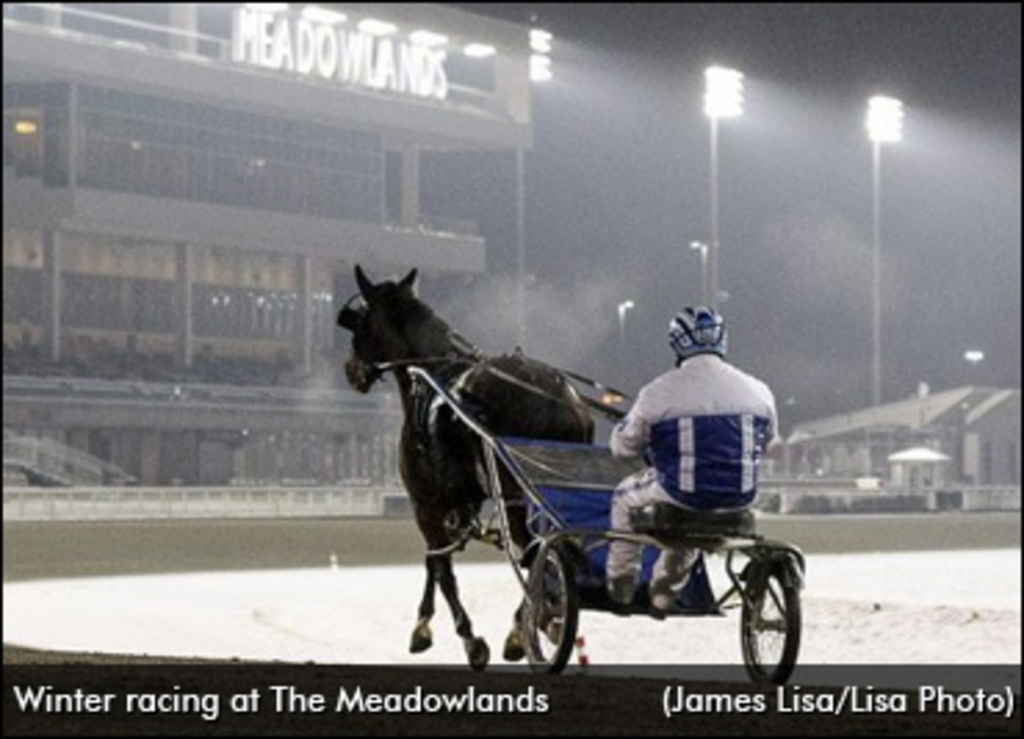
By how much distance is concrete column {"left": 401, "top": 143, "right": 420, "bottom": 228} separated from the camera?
138375mm

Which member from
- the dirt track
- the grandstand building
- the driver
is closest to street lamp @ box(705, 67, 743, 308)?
the dirt track

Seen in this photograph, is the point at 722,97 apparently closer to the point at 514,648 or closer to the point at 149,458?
the point at 514,648

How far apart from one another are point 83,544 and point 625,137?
100 m

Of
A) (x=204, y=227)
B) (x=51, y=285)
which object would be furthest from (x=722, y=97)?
(x=204, y=227)

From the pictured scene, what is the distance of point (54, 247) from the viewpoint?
116 m

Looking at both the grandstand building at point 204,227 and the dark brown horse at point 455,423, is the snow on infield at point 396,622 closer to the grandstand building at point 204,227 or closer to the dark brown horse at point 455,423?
the dark brown horse at point 455,423

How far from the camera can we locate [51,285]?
380 ft

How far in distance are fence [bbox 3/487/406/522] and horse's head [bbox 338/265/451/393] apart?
204 feet

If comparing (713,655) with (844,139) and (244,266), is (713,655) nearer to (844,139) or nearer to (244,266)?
(244,266)

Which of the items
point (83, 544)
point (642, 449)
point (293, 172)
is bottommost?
point (83, 544)

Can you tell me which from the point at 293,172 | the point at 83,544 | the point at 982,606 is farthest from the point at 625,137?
the point at 982,606

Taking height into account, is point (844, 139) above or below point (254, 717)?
above

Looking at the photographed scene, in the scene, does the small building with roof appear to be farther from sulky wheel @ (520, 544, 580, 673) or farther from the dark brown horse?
sulky wheel @ (520, 544, 580, 673)

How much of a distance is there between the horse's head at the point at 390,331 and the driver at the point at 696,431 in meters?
2.34
